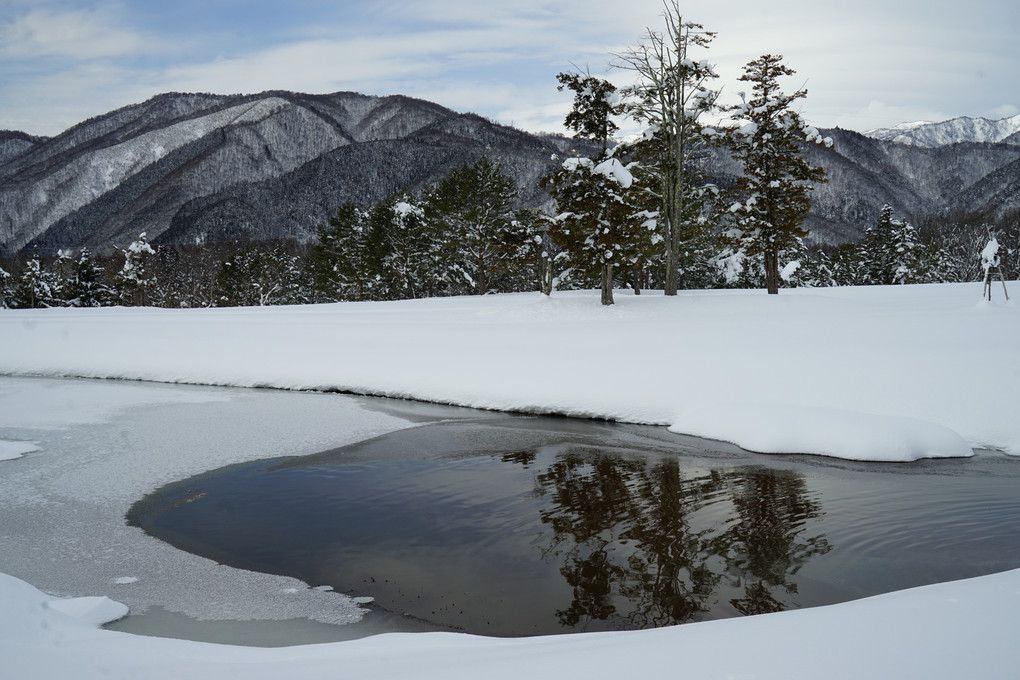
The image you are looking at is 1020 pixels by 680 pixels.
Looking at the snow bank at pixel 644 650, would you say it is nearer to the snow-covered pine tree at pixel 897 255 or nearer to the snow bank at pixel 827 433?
the snow bank at pixel 827 433

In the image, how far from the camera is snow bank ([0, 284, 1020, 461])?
11641 mm

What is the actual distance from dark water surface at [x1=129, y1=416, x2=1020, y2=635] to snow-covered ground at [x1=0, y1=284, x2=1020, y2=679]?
0.75 m

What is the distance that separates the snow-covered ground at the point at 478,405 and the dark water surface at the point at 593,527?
2.45 ft

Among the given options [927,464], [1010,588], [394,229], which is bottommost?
[927,464]

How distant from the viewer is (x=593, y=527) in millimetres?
7625

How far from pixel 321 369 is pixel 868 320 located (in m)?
16.9

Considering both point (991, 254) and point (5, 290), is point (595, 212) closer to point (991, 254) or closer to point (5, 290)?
point (991, 254)

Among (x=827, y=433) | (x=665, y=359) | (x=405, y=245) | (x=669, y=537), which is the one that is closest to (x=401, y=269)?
(x=405, y=245)

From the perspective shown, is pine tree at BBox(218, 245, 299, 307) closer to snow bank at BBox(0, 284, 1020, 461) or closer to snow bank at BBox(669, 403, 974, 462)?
snow bank at BBox(0, 284, 1020, 461)

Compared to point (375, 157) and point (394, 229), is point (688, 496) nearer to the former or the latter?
point (394, 229)

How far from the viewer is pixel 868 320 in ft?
64.3

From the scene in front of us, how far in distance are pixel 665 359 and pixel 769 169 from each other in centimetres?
1819

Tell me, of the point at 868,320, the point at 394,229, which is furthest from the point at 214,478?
the point at 394,229

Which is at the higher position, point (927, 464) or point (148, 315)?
point (148, 315)
